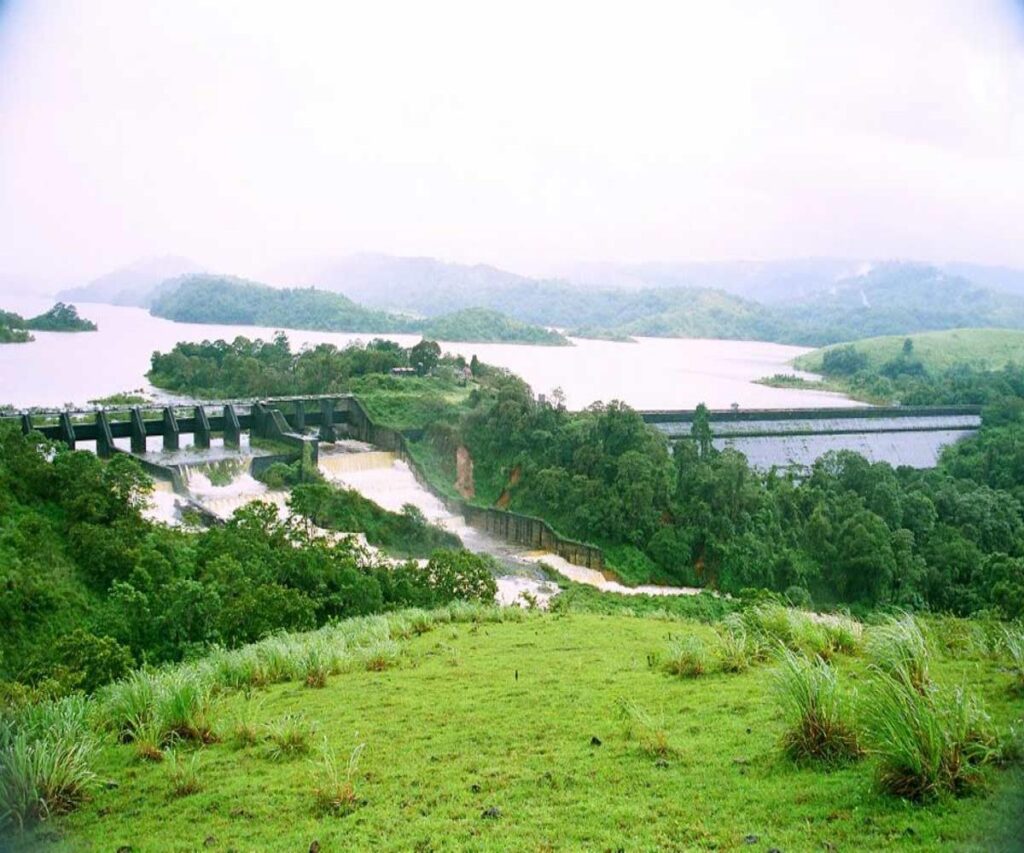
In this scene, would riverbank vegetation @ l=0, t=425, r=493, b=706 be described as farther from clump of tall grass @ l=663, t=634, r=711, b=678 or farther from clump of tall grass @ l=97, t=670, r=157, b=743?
clump of tall grass @ l=663, t=634, r=711, b=678

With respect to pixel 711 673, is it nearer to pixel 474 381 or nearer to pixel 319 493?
pixel 319 493

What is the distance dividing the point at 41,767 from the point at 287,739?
48.1 inches

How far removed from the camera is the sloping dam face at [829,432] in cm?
2834

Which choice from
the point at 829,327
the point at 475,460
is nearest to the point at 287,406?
the point at 475,460

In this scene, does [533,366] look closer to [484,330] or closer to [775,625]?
[484,330]

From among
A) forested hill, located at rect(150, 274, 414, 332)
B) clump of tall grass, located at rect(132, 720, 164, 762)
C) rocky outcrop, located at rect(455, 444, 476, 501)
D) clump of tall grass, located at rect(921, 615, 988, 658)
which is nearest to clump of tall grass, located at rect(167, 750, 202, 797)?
clump of tall grass, located at rect(132, 720, 164, 762)

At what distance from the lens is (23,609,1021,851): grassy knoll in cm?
300

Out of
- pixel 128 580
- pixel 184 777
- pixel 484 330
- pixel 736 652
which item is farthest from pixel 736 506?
pixel 484 330

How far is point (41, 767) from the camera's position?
3371mm

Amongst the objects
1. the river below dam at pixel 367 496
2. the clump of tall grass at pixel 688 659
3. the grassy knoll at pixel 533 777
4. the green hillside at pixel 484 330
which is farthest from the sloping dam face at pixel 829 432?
the green hillside at pixel 484 330

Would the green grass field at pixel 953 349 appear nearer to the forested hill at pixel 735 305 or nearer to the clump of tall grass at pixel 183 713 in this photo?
the forested hill at pixel 735 305

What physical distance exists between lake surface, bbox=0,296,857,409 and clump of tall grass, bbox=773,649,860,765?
32.8 m

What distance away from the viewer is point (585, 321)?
10656 cm

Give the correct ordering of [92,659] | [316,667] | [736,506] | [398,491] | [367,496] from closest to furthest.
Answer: [316,667]
[92,659]
[736,506]
[367,496]
[398,491]
